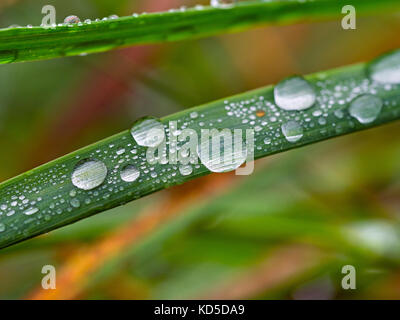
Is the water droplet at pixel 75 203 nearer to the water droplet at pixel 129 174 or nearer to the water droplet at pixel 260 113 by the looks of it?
the water droplet at pixel 129 174

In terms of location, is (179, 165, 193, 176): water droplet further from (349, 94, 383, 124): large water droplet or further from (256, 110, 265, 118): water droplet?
(349, 94, 383, 124): large water droplet

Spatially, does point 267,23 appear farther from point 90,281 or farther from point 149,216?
point 90,281

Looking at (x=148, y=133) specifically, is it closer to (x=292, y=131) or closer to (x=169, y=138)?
(x=169, y=138)

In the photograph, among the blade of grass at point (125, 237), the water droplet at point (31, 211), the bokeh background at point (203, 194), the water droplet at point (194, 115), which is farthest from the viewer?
the bokeh background at point (203, 194)

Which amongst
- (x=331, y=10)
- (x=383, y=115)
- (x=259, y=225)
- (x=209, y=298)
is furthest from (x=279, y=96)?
(x=209, y=298)

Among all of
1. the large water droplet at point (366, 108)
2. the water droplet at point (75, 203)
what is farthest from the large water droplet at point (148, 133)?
the large water droplet at point (366, 108)

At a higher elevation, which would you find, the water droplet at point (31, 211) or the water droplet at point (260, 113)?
the water droplet at point (260, 113)
